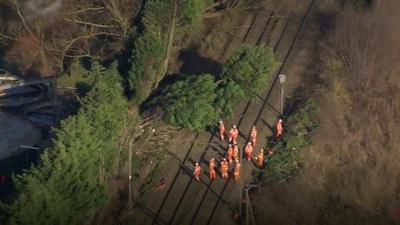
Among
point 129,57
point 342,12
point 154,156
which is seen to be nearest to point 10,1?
point 129,57

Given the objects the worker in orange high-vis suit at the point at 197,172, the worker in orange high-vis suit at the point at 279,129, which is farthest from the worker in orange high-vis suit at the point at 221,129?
the worker in orange high-vis suit at the point at 197,172

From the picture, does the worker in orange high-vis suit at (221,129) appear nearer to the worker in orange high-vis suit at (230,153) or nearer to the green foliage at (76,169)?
the worker in orange high-vis suit at (230,153)

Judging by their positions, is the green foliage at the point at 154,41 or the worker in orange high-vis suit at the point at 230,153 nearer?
the worker in orange high-vis suit at the point at 230,153

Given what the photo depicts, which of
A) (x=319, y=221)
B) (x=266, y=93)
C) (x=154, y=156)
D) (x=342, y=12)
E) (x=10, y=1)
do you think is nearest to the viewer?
(x=319, y=221)

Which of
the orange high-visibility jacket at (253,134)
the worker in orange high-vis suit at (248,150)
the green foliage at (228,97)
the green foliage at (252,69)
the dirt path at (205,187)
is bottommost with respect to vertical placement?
the dirt path at (205,187)

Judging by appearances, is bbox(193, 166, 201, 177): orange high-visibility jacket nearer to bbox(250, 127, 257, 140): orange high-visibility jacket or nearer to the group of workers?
the group of workers

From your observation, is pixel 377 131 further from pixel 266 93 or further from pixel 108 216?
pixel 108 216
